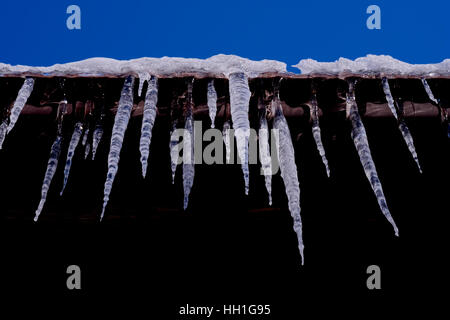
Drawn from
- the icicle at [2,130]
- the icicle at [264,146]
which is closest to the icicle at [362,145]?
the icicle at [264,146]

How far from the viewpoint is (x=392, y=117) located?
1884 millimetres

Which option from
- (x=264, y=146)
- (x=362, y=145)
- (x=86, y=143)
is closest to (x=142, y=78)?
(x=86, y=143)

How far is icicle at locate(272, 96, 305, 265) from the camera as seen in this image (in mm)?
1856

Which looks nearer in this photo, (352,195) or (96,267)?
(352,195)

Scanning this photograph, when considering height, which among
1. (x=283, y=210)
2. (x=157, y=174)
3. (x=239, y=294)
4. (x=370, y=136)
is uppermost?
(x=370, y=136)

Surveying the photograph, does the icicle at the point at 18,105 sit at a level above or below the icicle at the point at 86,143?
above

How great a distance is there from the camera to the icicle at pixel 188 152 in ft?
6.05

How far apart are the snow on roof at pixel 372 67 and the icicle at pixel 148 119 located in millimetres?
778

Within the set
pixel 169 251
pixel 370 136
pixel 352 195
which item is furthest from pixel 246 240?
pixel 370 136

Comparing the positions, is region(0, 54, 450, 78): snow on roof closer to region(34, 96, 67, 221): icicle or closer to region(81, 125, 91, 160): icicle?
region(34, 96, 67, 221): icicle

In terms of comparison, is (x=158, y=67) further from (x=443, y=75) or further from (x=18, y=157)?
(x=443, y=75)

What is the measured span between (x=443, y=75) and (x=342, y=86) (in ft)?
1.87

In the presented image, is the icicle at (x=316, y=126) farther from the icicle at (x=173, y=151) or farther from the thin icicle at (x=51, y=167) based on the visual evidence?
the thin icicle at (x=51, y=167)

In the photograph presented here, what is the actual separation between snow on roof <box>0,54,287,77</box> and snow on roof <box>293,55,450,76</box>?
0.54 ft
